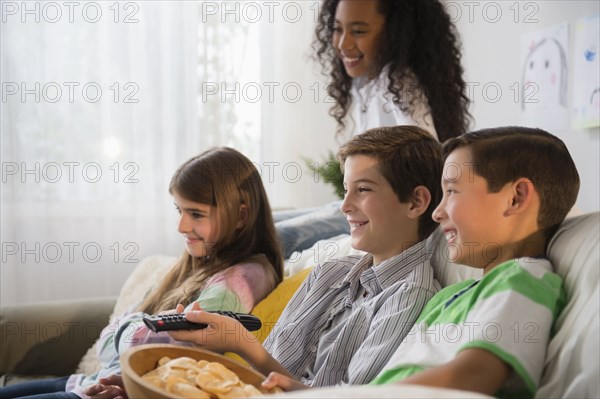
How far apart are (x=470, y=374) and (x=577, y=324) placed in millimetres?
166

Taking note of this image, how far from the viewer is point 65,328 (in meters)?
2.16

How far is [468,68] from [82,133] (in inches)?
64.3

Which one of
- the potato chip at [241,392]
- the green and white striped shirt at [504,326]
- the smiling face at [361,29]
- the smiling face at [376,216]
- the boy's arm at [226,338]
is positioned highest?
the smiling face at [361,29]

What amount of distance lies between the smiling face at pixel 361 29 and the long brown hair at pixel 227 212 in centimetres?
72

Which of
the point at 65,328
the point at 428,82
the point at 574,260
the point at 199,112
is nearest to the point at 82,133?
the point at 199,112

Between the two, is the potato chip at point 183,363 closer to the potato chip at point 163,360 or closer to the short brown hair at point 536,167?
the potato chip at point 163,360

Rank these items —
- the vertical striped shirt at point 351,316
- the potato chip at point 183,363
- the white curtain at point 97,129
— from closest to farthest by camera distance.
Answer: the potato chip at point 183,363 → the vertical striped shirt at point 351,316 → the white curtain at point 97,129

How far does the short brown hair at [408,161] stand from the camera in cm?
136

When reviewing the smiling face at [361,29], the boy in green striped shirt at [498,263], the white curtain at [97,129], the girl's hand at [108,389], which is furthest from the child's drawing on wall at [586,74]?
the white curtain at [97,129]

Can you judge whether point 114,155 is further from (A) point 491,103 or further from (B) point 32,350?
(A) point 491,103

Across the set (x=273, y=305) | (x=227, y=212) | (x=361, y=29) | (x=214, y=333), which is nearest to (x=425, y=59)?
(x=361, y=29)

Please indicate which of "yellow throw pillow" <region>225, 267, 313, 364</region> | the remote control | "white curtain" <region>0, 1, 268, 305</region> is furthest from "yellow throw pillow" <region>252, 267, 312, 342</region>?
"white curtain" <region>0, 1, 268, 305</region>

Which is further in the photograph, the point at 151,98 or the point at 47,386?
the point at 151,98

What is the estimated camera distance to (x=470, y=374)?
89cm
